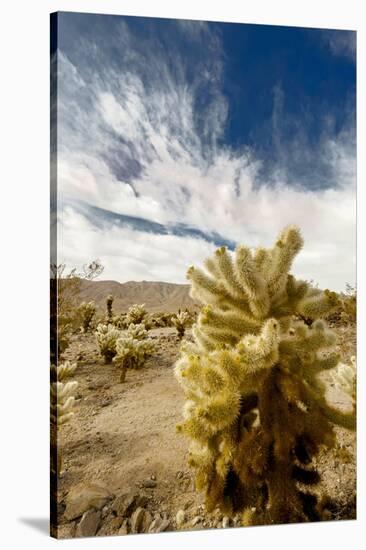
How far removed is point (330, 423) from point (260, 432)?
65cm

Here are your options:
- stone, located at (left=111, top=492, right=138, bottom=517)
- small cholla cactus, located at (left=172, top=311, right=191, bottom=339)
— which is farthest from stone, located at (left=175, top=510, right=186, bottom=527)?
small cholla cactus, located at (left=172, top=311, right=191, bottom=339)

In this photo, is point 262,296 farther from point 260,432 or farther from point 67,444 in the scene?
point 67,444

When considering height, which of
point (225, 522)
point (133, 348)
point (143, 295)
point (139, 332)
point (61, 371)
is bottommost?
point (225, 522)

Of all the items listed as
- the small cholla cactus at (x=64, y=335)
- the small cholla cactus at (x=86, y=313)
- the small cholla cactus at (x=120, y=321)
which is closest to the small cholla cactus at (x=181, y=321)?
the small cholla cactus at (x=120, y=321)

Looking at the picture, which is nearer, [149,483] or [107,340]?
[149,483]

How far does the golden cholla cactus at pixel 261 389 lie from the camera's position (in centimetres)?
448

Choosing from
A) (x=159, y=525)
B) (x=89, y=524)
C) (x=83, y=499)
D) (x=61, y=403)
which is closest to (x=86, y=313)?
(x=61, y=403)

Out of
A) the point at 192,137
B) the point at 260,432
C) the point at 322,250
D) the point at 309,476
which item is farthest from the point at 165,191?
the point at 309,476

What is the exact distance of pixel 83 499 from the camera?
174 inches

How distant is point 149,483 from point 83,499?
441 millimetres

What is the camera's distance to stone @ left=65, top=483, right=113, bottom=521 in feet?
14.5

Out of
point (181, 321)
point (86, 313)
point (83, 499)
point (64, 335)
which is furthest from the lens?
point (181, 321)

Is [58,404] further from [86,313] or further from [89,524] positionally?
[89,524]

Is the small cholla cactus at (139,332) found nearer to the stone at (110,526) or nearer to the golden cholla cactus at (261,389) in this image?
the golden cholla cactus at (261,389)
